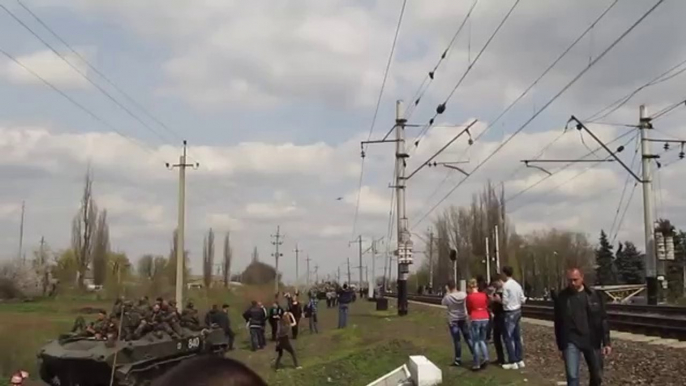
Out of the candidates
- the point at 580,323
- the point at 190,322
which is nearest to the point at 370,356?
the point at 190,322

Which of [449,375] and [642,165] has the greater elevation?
[642,165]

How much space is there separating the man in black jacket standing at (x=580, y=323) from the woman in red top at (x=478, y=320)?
471cm

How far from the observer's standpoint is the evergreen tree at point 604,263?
303 feet

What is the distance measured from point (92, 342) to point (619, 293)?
168 feet

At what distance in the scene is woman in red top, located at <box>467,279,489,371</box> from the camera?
15656mm

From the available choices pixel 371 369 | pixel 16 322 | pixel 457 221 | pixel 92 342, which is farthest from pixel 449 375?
pixel 457 221

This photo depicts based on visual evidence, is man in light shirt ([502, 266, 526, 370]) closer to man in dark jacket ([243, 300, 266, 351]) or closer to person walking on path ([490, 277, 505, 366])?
person walking on path ([490, 277, 505, 366])

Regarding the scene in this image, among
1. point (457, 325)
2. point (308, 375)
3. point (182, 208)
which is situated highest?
point (182, 208)

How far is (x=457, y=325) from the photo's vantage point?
1659cm

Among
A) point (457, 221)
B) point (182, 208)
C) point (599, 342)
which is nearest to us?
point (599, 342)

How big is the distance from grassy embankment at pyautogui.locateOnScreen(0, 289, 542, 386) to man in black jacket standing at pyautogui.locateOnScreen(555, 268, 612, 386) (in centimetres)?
330

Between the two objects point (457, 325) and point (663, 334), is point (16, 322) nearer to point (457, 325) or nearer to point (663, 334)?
point (457, 325)

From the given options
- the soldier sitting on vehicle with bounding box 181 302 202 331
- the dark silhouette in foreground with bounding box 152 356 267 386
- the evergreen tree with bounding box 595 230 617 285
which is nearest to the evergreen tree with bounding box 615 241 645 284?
the evergreen tree with bounding box 595 230 617 285

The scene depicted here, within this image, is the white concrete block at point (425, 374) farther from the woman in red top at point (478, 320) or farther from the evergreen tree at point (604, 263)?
the evergreen tree at point (604, 263)
